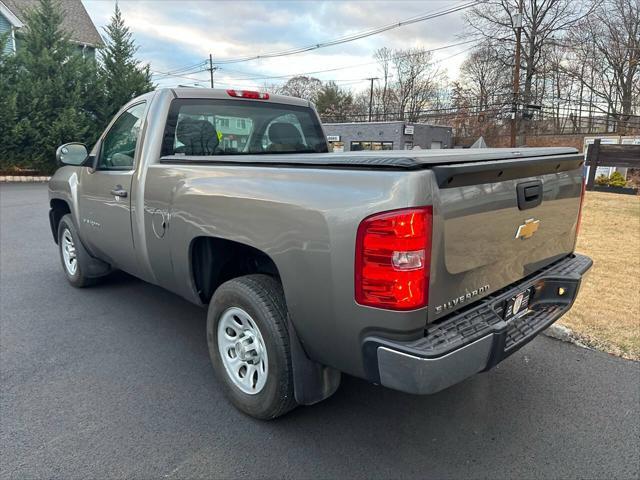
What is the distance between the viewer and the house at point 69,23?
65.5 feet

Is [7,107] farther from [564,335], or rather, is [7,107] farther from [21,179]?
[564,335]

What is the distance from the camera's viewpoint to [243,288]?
2.64m

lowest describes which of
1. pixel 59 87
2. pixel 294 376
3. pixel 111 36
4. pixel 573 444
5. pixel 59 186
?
pixel 573 444

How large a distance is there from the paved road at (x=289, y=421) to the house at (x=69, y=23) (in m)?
18.9

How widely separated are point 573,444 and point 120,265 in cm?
366

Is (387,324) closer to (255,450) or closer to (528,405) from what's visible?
(255,450)

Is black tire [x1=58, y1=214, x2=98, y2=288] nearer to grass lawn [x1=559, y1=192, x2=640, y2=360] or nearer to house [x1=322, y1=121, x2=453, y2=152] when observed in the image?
grass lawn [x1=559, y1=192, x2=640, y2=360]

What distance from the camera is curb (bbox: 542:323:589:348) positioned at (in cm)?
384

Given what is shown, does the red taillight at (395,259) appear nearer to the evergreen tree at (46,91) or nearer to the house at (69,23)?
the evergreen tree at (46,91)

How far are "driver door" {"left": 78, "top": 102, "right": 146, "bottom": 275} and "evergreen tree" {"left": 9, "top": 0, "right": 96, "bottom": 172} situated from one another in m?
14.8

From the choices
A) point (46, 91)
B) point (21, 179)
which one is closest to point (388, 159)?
point (46, 91)

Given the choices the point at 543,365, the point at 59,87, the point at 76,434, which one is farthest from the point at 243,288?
the point at 59,87

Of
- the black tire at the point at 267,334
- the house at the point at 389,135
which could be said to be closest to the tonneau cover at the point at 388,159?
the black tire at the point at 267,334

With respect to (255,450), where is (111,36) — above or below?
above
